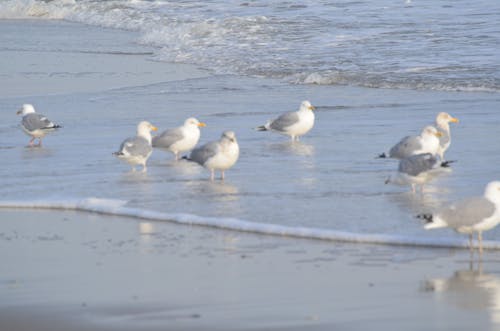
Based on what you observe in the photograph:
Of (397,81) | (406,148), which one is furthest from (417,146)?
(397,81)

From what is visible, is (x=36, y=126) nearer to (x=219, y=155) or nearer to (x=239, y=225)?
(x=219, y=155)

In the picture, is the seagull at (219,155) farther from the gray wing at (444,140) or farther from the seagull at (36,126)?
the seagull at (36,126)

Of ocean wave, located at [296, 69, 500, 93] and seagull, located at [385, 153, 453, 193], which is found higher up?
ocean wave, located at [296, 69, 500, 93]

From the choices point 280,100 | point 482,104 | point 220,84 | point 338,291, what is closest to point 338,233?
point 338,291

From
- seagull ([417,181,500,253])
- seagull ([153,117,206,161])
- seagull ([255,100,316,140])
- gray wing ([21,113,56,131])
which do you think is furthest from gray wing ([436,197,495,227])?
gray wing ([21,113,56,131])

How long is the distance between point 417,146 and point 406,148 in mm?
104

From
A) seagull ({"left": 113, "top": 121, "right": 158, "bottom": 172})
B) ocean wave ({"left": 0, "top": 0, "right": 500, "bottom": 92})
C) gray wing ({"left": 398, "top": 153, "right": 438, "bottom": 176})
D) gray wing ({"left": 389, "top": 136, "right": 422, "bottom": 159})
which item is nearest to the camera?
gray wing ({"left": 398, "top": 153, "right": 438, "bottom": 176})

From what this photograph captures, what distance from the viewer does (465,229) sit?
7.66m

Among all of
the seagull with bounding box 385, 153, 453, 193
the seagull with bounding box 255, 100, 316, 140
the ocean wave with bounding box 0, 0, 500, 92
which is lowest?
the seagull with bounding box 385, 153, 453, 193

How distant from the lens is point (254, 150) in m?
12.6

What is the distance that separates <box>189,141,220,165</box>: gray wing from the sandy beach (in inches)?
8.8

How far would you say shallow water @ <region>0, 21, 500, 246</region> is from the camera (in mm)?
9523

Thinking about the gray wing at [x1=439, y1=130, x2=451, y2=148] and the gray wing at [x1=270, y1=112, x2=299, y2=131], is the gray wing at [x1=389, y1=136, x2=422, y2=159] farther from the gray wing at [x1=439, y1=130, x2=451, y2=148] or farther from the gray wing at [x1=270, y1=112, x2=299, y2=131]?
the gray wing at [x1=270, y1=112, x2=299, y2=131]

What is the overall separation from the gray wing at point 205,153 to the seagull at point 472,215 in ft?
11.1
